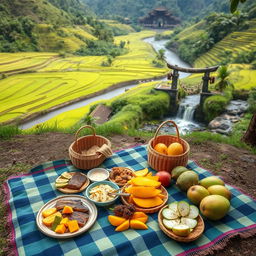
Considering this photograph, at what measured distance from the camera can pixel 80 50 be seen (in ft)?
124

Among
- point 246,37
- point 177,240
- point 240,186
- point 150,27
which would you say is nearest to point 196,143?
point 240,186

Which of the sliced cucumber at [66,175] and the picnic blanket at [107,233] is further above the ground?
the sliced cucumber at [66,175]

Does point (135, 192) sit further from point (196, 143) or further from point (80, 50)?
point (80, 50)

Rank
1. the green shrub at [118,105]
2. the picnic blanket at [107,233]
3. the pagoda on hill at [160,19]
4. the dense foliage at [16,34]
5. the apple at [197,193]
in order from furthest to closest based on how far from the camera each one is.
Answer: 1. the pagoda on hill at [160,19]
2. the dense foliage at [16,34]
3. the green shrub at [118,105]
4. the apple at [197,193]
5. the picnic blanket at [107,233]

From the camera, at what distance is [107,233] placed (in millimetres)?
2557

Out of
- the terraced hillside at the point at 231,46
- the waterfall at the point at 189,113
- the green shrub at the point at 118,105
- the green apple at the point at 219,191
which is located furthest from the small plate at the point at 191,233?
the terraced hillside at the point at 231,46

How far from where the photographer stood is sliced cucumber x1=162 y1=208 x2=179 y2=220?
2623mm

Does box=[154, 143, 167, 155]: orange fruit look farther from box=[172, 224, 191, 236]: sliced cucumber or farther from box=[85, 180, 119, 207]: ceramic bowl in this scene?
box=[172, 224, 191, 236]: sliced cucumber

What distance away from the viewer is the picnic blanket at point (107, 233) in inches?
94.0

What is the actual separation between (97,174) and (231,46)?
99.0 ft

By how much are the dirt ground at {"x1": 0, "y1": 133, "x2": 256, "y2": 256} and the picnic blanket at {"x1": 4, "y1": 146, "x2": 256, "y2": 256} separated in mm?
706

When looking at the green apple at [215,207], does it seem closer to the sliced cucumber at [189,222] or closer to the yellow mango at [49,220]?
the sliced cucumber at [189,222]

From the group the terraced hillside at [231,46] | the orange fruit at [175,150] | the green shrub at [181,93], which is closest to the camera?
the orange fruit at [175,150]

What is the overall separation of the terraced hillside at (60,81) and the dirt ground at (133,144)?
1120 cm
